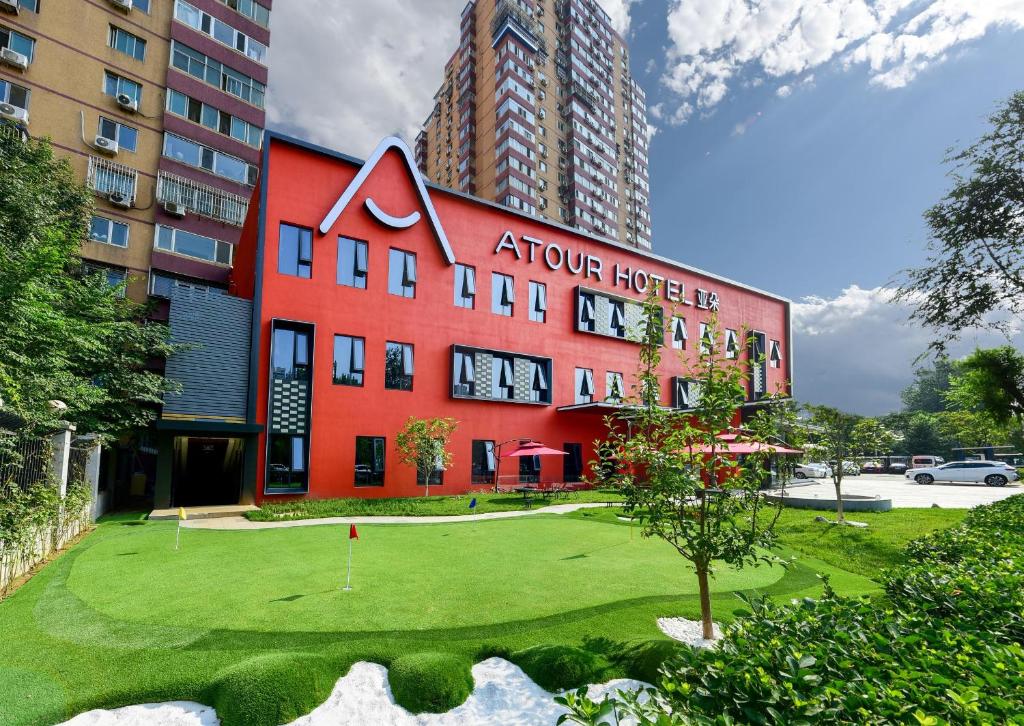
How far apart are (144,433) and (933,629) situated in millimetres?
22449

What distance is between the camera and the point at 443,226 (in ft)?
78.0

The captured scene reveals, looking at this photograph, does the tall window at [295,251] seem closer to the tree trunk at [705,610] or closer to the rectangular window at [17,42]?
the rectangular window at [17,42]

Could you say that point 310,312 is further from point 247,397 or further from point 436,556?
point 436,556

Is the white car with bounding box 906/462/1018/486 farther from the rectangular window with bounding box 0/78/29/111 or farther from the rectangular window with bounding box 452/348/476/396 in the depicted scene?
the rectangular window with bounding box 0/78/29/111

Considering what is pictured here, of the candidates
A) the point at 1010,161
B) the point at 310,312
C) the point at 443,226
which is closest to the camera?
the point at 1010,161

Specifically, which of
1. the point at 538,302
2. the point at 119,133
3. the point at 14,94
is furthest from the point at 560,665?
the point at 14,94

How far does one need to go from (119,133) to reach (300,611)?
29.3m

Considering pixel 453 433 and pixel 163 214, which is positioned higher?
pixel 163 214

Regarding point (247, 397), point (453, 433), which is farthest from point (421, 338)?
point (247, 397)

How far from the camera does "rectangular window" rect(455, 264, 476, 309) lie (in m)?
23.8

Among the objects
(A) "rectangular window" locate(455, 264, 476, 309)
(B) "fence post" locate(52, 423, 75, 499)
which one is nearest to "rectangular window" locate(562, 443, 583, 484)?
(A) "rectangular window" locate(455, 264, 476, 309)

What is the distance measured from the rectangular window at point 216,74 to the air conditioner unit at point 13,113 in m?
7.78

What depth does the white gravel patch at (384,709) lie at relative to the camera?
4.29m

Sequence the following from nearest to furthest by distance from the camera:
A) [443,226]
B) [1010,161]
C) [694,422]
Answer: [694,422], [1010,161], [443,226]
